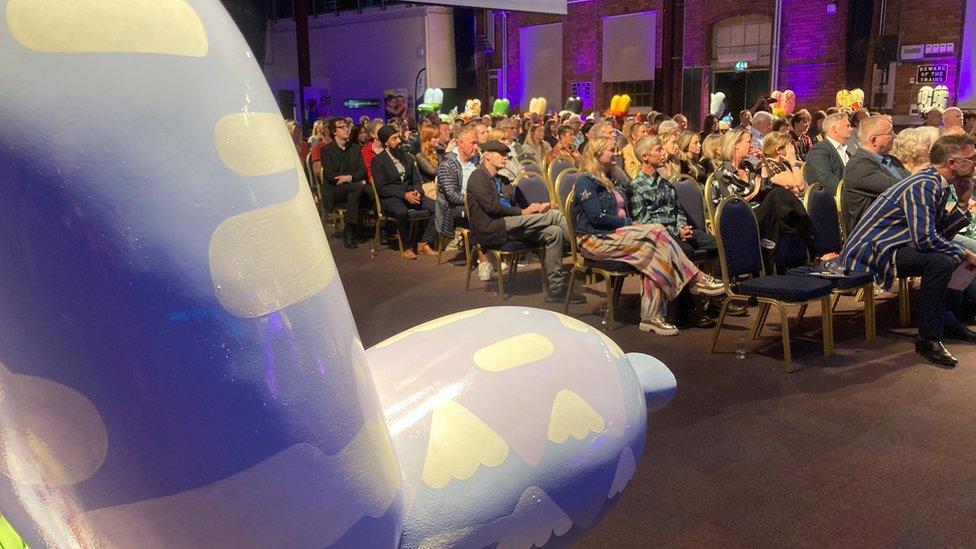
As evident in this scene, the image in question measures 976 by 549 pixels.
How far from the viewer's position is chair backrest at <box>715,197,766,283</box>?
4672 mm

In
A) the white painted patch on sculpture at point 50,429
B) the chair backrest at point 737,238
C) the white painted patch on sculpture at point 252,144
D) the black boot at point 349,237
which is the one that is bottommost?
the black boot at point 349,237

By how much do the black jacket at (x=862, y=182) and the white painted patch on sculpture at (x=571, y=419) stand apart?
17.3 feet

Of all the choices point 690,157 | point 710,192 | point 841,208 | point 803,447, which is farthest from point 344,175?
point 803,447

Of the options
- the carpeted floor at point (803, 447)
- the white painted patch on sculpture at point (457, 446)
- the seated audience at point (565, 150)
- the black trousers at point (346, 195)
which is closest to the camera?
the white painted patch on sculpture at point (457, 446)

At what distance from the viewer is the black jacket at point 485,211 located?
5891 mm

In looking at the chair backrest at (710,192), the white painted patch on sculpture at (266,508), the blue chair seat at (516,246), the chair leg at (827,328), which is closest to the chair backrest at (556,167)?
the blue chair seat at (516,246)

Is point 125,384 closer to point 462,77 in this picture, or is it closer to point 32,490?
point 32,490

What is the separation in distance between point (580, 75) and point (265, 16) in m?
9.99

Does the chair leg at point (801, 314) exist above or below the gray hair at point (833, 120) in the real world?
below

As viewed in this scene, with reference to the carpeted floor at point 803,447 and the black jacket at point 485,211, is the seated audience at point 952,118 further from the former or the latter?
the black jacket at point 485,211

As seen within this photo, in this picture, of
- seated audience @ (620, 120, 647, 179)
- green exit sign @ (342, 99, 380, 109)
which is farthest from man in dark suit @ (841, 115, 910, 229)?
green exit sign @ (342, 99, 380, 109)

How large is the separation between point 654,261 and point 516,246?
1.21 m

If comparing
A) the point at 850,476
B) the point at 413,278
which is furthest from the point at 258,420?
the point at 413,278

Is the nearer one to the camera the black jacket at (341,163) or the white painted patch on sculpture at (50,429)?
the white painted patch on sculpture at (50,429)
